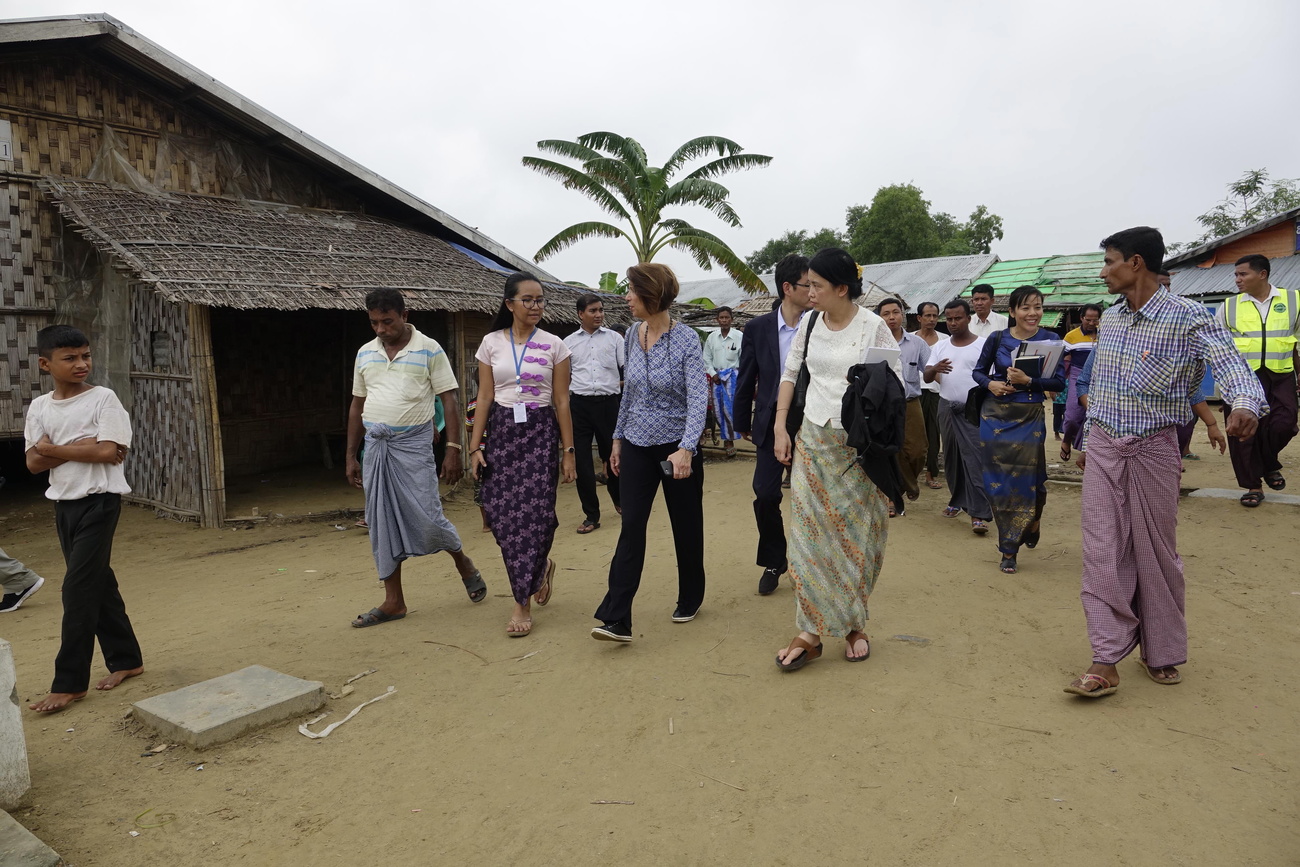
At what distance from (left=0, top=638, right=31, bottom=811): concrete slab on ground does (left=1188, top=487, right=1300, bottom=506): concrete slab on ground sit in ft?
27.6

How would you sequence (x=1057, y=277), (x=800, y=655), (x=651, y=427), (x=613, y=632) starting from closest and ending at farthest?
(x=800, y=655), (x=613, y=632), (x=651, y=427), (x=1057, y=277)

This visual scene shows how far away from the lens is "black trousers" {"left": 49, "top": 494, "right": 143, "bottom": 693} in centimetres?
381

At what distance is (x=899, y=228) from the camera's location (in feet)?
104

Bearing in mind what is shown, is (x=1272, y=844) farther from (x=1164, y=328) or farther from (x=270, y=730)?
(x=270, y=730)

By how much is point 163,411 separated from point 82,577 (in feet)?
17.6

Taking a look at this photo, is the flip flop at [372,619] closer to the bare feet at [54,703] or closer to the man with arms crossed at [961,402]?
the bare feet at [54,703]

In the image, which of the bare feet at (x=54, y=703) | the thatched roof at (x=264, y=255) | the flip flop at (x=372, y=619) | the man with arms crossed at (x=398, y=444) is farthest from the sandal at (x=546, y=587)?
the thatched roof at (x=264, y=255)

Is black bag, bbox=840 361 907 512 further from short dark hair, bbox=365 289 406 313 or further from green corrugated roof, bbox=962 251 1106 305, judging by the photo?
green corrugated roof, bbox=962 251 1106 305

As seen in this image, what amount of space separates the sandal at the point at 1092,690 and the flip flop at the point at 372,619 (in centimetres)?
361

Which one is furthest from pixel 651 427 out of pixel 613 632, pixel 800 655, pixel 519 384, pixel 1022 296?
pixel 1022 296

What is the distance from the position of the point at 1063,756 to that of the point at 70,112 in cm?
1057

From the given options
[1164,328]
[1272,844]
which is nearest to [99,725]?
[1272,844]

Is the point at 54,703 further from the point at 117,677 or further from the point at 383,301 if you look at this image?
the point at 383,301

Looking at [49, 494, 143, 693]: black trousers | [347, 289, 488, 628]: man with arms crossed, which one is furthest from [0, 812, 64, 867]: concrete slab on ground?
[347, 289, 488, 628]: man with arms crossed
